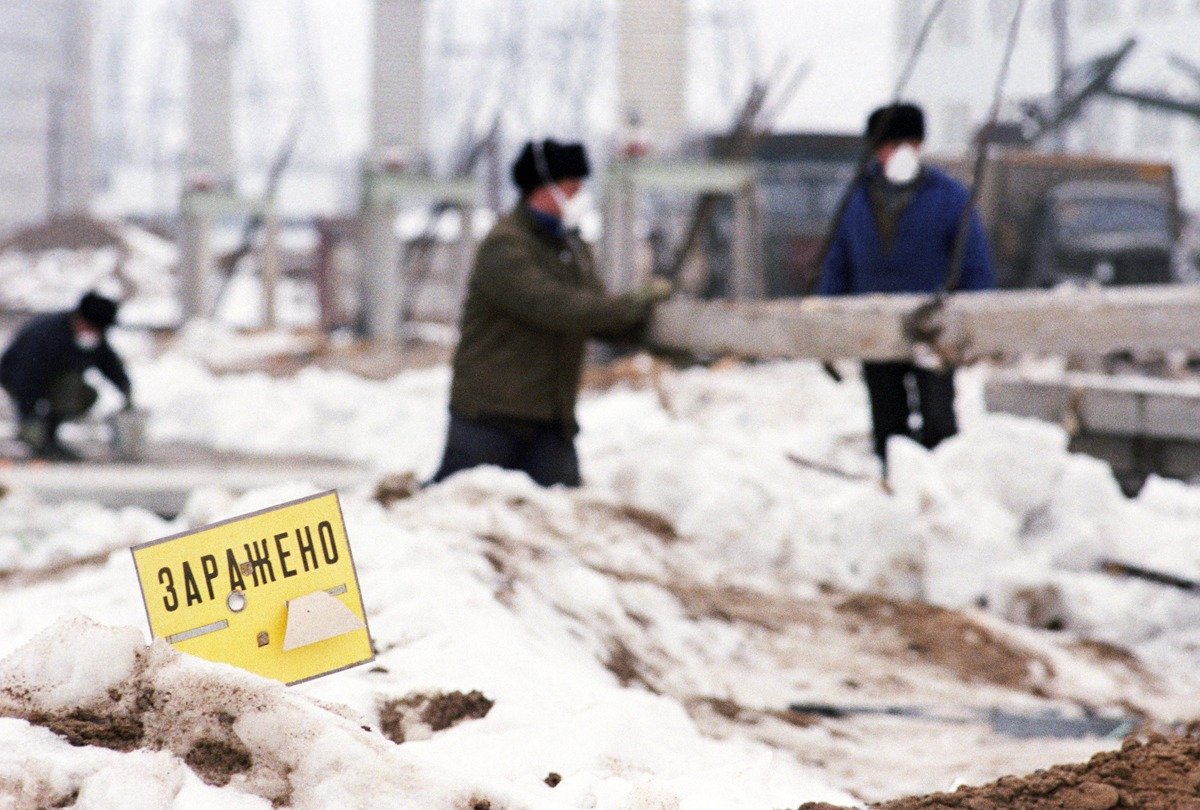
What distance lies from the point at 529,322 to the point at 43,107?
3814cm

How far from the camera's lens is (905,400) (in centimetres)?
600

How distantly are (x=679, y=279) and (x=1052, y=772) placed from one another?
46.0ft

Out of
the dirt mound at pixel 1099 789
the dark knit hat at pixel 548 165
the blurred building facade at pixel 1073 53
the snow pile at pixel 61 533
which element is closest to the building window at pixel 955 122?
the blurred building facade at pixel 1073 53

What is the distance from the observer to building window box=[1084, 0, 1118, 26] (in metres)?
40.9

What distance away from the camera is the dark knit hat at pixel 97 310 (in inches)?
360

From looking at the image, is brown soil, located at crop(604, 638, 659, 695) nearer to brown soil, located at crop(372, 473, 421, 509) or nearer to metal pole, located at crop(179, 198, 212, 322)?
brown soil, located at crop(372, 473, 421, 509)

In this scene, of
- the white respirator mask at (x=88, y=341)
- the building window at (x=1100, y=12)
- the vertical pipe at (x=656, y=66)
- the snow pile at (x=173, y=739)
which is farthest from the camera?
the building window at (x=1100, y=12)

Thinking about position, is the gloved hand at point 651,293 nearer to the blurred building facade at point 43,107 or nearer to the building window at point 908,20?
the building window at point 908,20

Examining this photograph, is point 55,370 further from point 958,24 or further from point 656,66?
point 958,24

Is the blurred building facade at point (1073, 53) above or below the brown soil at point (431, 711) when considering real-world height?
above

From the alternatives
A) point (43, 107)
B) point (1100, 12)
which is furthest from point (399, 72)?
point (1100, 12)

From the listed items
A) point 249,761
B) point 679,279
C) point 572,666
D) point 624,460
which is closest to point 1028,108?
point 679,279

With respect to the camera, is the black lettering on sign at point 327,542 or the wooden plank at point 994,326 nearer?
the black lettering on sign at point 327,542

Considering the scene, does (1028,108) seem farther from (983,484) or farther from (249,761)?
(249,761)
